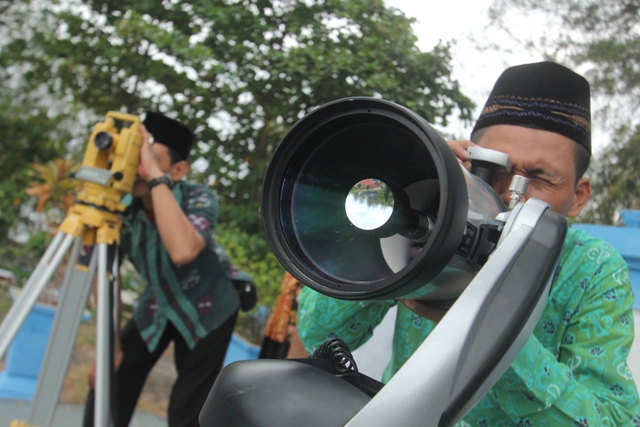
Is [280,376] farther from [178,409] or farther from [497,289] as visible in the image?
[178,409]

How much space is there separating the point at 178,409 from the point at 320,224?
1887 millimetres

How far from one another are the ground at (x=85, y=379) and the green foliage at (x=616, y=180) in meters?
2.92

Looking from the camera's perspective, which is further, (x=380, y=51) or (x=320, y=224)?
(x=380, y=51)

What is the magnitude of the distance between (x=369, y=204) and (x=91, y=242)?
65.3 inches

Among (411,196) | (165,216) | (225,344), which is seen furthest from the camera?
(225,344)

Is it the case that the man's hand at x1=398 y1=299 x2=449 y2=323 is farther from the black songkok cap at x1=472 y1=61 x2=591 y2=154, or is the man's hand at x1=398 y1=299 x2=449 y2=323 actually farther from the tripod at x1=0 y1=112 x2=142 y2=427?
the tripod at x1=0 y1=112 x2=142 y2=427

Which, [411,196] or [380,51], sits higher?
[380,51]

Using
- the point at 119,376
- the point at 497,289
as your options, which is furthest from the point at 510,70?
the point at 119,376

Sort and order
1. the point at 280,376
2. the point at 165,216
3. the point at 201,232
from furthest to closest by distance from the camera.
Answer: the point at 201,232 → the point at 165,216 → the point at 280,376

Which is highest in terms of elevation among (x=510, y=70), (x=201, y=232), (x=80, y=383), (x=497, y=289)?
(x=510, y=70)

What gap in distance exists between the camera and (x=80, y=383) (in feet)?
14.4

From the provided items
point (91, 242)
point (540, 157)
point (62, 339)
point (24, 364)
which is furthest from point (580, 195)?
point (24, 364)

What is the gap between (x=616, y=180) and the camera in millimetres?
3158

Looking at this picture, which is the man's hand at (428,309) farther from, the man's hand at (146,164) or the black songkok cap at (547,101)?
the man's hand at (146,164)
